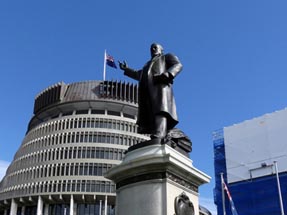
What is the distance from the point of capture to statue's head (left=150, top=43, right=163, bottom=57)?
350 inches

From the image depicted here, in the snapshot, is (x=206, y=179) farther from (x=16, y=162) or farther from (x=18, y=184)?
(x=16, y=162)

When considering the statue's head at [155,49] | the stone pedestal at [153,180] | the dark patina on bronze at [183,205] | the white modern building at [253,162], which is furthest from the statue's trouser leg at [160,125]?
the white modern building at [253,162]

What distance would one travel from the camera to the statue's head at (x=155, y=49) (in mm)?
8883

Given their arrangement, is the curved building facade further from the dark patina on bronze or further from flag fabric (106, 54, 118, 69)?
the dark patina on bronze

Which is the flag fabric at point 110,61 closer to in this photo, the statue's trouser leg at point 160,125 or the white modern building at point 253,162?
the white modern building at point 253,162

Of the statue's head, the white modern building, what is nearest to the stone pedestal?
the statue's head

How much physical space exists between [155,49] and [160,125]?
1.96m

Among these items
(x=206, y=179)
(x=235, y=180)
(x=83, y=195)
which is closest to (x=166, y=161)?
(x=206, y=179)

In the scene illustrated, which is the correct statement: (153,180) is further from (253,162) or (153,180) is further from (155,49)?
(253,162)

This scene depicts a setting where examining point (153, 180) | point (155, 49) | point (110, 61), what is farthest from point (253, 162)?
point (153, 180)

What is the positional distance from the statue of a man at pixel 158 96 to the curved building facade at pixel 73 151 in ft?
231

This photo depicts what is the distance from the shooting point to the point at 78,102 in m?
88.0

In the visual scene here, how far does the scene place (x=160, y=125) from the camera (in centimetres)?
793

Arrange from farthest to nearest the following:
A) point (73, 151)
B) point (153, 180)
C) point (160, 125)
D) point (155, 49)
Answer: point (73, 151), point (155, 49), point (160, 125), point (153, 180)
